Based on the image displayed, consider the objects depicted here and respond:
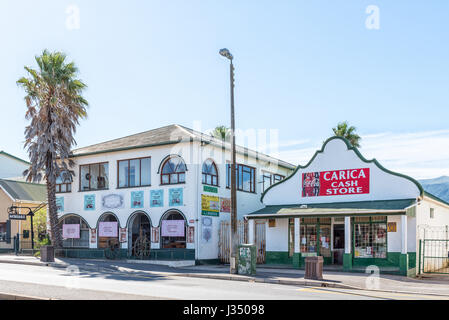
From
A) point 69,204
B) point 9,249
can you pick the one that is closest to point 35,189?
point 9,249

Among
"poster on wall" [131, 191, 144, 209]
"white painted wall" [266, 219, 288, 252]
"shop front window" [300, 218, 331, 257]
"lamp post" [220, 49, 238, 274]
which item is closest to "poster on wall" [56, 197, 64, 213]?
"poster on wall" [131, 191, 144, 209]

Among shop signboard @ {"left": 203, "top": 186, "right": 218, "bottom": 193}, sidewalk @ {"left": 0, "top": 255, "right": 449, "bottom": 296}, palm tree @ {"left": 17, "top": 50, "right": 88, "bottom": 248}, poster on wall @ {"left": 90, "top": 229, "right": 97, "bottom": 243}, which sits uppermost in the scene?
palm tree @ {"left": 17, "top": 50, "right": 88, "bottom": 248}

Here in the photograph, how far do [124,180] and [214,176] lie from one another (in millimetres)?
5515

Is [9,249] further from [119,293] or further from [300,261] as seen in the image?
[119,293]

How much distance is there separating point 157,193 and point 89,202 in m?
5.56

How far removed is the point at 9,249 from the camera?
119 feet

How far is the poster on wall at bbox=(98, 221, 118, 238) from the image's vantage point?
→ 98.6 ft

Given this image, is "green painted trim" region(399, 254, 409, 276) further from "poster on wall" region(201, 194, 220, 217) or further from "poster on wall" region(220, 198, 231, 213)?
"poster on wall" region(220, 198, 231, 213)

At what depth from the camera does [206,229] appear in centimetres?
2755

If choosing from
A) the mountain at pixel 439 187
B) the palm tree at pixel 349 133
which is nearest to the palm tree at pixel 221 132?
the palm tree at pixel 349 133

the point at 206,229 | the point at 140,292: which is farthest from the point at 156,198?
the point at 140,292

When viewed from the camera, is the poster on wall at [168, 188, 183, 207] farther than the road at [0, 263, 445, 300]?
Yes

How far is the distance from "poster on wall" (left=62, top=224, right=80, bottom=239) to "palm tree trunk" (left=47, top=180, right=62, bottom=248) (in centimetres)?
131

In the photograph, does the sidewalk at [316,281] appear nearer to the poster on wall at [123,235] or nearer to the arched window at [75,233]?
the poster on wall at [123,235]
